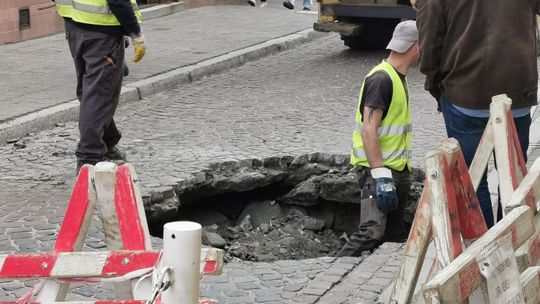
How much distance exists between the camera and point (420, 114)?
9703 mm

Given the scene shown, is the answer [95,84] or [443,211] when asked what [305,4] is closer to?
[95,84]

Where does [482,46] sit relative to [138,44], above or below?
above

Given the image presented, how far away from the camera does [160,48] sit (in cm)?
1317

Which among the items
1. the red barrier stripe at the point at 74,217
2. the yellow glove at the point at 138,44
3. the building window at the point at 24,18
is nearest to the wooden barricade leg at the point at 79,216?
the red barrier stripe at the point at 74,217

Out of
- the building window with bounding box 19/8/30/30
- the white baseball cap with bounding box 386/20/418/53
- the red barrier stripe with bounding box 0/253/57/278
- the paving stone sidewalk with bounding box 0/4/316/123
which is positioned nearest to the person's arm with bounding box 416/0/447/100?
the white baseball cap with bounding box 386/20/418/53

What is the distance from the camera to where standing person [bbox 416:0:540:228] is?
17.1 ft

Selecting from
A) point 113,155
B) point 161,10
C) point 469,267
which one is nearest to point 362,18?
point 161,10

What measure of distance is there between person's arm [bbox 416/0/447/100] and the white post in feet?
8.72

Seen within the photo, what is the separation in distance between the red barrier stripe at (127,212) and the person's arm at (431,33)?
2103 mm

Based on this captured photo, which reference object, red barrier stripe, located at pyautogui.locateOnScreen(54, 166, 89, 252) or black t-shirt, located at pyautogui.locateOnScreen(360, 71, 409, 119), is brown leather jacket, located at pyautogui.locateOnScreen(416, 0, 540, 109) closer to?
black t-shirt, located at pyautogui.locateOnScreen(360, 71, 409, 119)

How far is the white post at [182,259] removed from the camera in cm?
288

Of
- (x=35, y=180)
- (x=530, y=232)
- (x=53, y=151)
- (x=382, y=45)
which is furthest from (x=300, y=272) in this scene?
(x=382, y=45)

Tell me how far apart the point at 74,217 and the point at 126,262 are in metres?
0.41

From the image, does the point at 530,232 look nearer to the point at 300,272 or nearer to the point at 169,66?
the point at 300,272
